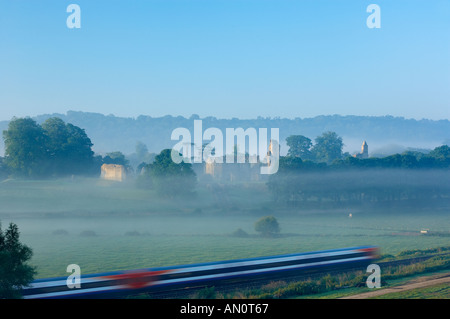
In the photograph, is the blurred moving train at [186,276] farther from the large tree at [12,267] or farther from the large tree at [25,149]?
the large tree at [25,149]

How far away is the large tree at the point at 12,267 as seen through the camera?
15562 mm

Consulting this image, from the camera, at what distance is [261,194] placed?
66125mm

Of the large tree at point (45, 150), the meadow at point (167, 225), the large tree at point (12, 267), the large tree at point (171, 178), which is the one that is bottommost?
the meadow at point (167, 225)

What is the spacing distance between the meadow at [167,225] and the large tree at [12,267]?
908 cm

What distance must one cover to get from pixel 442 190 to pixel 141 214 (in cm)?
4577

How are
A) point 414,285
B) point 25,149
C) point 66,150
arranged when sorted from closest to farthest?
point 414,285 → point 25,149 → point 66,150

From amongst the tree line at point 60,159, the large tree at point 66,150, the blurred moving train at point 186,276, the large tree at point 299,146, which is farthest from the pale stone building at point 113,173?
the blurred moving train at point 186,276

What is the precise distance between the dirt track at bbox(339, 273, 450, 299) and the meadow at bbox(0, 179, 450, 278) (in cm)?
979

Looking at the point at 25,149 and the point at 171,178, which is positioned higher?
the point at 25,149

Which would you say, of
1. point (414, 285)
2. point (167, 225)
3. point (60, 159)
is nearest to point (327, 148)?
point (60, 159)

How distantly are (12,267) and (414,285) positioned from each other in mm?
16812

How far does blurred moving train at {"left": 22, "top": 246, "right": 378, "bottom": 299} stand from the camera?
17453mm

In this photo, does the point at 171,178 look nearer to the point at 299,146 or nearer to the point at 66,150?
the point at 66,150

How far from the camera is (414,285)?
20.0 m
